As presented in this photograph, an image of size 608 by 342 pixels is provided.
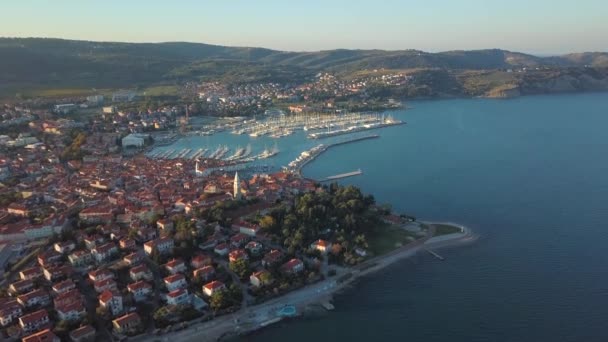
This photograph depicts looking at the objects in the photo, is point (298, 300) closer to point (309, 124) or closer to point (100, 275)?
point (100, 275)

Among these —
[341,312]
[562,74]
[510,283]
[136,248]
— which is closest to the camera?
[341,312]

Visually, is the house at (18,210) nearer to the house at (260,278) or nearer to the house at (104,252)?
the house at (104,252)

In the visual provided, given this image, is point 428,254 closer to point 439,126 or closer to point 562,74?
point 439,126

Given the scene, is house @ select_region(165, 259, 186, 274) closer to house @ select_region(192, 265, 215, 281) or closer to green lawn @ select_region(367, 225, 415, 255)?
house @ select_region(192, 265, 215, 281)

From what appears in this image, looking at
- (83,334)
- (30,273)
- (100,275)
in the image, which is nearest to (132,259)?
(100,275)

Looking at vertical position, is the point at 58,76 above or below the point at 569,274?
above

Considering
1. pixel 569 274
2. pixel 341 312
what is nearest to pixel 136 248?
pixel 341 312

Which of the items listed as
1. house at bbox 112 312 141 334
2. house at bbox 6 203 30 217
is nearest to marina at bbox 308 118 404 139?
house at bbox 6 203 30 217
